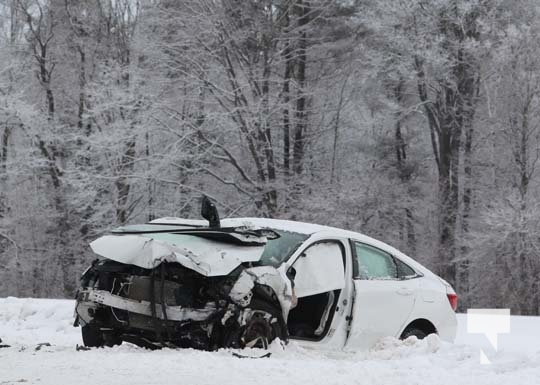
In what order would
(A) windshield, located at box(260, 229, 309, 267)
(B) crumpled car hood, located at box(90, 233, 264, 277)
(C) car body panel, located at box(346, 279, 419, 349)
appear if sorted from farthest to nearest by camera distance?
(C) car body panel, located at box(346, 279, 419, 349), (A) windshield, located at box(260, 229, 309, 267), (B) crumpled car hood, located at box(90, 233, 264, 277)

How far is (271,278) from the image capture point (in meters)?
7.93

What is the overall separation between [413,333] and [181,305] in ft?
10.5

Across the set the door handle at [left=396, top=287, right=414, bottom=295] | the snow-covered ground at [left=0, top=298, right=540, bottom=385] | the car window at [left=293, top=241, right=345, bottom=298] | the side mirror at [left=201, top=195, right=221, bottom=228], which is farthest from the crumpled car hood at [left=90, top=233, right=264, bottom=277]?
the door handle at [left=396, top=287, right=414, bottom=295]

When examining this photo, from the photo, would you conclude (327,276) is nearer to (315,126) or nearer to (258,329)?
(258,329)

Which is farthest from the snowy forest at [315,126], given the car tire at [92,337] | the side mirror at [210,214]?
the car tire at [92,337]

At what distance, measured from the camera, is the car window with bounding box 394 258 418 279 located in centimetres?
963

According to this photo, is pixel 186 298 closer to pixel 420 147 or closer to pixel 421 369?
pixel 421 369

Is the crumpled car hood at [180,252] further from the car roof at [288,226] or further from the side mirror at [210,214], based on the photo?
the car roof at [288,226]

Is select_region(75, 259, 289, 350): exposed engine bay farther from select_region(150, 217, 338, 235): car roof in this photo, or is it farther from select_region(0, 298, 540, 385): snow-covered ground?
select_region(150, 217, 338, 235): car roof

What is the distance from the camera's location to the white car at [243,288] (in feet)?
24.5

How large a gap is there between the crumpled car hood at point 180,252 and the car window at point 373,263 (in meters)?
1.52

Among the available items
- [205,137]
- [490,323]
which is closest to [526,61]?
[205,137]

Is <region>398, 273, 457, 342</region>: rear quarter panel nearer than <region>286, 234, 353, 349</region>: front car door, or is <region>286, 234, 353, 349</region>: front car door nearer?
<region>286, 234, 353, 349</region>: front car door

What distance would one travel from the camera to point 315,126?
3259 centimetres
